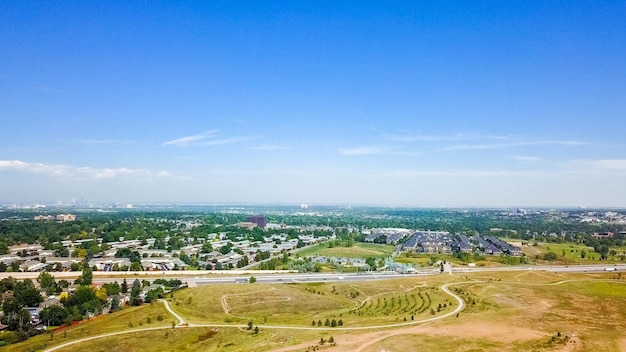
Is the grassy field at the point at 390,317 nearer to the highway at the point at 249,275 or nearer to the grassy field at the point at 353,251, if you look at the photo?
the highway at the point at 249,275

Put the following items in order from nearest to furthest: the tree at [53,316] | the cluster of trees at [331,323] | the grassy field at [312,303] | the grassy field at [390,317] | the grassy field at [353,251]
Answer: the grassy field at [390,317] → the cluster of trees at [331,323] → the tree at [53,316] → the grassy field at [312,303] → the grassy field at [353,251]

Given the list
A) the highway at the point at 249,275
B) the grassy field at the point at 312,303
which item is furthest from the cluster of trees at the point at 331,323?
the highway at the point at 249,275

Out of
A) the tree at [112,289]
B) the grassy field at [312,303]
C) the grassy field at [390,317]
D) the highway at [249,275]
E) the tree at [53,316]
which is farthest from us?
the highway at [249,275]

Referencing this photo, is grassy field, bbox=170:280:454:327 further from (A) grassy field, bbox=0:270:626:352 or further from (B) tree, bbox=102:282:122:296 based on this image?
(B) tree, bbox=102:282:122:296

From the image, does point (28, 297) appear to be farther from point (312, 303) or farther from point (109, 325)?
point (312, 303)

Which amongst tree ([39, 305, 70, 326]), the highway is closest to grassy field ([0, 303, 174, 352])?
tree ([39, 305, 70, 326])

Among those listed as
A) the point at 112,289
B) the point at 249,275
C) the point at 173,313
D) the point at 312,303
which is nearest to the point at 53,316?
the point at 173,313

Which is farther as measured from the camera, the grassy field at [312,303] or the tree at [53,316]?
the grassy field at [312,303]

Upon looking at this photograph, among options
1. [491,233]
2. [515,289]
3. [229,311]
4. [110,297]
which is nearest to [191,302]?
[229,311]
